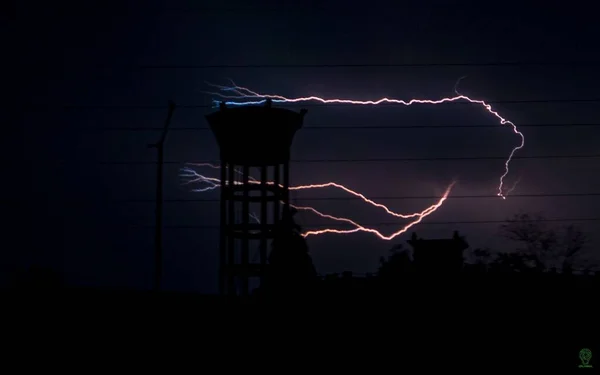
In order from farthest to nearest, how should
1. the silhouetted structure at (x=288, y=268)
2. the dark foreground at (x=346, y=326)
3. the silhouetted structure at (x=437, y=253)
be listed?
the silhouetted structure at (x=437, y=253)
the silhouetted structure at (x=288, y=268)
the dark foreground at (x=346, y=326)

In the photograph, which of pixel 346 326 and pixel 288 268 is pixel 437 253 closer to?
pixel 288 268

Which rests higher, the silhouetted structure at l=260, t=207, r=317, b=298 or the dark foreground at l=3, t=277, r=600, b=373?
the silhouetted structure at l=260, t=207, r=317, b=298

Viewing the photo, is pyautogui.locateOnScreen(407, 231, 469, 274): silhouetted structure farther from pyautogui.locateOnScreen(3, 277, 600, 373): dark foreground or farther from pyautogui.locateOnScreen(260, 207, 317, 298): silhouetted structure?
pyautogui.locateOnScreen(3, 277, 600, 373): dark foreground

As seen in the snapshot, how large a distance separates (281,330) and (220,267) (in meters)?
8.68

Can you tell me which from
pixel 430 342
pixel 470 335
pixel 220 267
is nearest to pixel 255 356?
pixel 430 342

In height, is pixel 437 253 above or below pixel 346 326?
above

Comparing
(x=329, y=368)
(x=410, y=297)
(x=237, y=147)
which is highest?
(x=237, y=147)

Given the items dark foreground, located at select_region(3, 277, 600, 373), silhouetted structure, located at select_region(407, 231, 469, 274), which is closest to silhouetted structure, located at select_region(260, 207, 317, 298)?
dark foreground, located at select_region(3, 277, 600, 373)

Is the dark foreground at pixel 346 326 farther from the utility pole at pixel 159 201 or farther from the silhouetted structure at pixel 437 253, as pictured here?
the silhouetted structure at pixel 437 253

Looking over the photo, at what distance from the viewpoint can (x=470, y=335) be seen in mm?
13922

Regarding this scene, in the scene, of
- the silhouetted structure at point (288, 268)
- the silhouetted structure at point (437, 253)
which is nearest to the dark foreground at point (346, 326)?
the silhouetted structure at point (288, 268)

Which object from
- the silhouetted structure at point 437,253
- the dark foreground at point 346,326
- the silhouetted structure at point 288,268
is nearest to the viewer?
the dark foreground at point 346,326

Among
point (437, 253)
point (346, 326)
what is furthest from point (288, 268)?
point (437, 253)

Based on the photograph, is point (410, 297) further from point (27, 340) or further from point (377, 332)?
point (27, 340)
